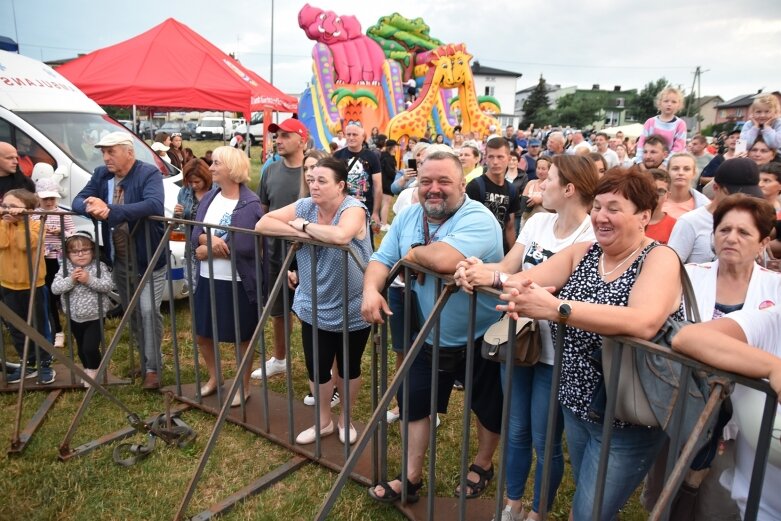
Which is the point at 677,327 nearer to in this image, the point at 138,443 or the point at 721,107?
the point at 138,443

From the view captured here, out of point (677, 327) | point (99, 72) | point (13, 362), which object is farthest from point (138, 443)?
point (99, 72)

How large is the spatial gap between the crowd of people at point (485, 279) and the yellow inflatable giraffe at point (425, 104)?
12.4 meters

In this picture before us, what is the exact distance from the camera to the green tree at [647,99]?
66.6 m

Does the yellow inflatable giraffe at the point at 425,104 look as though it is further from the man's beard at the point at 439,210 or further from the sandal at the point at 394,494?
the sandal at the point at 394,494

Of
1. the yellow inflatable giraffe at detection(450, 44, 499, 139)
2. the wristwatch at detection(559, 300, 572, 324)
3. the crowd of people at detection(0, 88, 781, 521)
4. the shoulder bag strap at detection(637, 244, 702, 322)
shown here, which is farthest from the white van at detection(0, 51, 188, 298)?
the yellow inflatable giraffe at detection(450, 44, 499, 139)

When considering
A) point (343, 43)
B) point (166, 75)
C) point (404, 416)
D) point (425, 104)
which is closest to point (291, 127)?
point (404, 416)

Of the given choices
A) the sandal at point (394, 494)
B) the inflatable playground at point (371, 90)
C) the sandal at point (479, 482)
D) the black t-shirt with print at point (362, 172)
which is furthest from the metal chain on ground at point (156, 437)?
the inflatable playground at point (371, 90)

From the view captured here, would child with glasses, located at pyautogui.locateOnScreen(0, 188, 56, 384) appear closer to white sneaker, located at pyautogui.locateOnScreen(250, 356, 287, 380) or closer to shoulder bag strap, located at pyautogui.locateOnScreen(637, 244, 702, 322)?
white sneaker, located at pyautogui.locateOnScreen(250, 356, 287, 380)

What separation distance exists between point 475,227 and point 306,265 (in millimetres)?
1175

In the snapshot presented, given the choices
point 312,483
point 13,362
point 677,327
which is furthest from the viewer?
point 13,362

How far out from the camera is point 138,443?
3.46 m

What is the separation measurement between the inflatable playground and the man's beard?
14.9 meters

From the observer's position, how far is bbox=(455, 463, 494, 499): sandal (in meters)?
3.01

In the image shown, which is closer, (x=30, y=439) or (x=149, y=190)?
(x=30, y=439)
